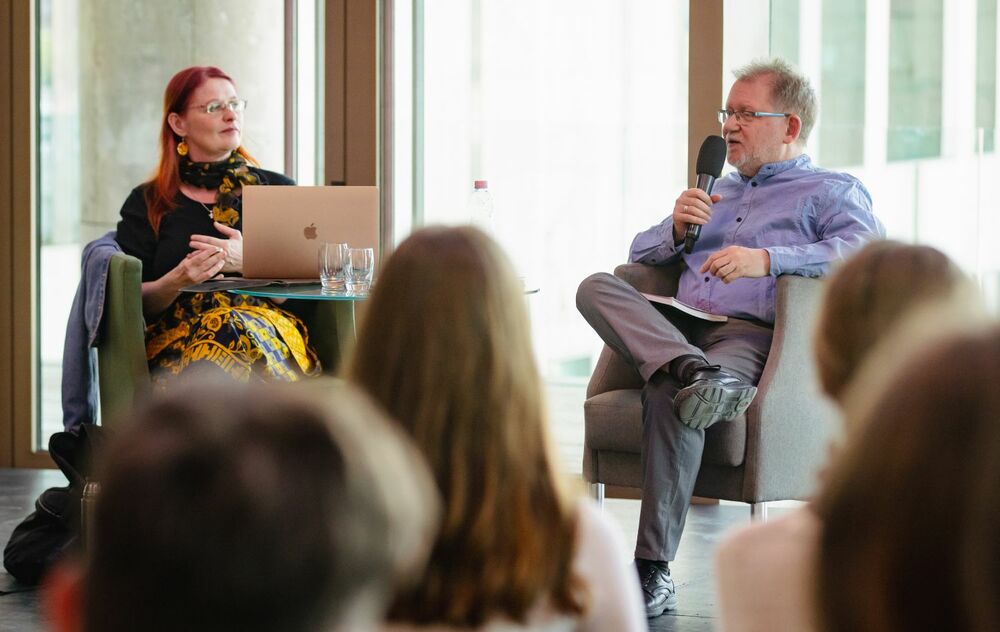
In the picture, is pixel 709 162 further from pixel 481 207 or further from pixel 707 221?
pixel 481 207

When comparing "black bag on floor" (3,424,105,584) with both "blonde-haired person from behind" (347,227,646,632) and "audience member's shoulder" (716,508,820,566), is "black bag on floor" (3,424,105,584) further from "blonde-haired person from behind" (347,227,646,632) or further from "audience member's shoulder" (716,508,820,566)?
"audience member's shoulder" (716,508,820,566)

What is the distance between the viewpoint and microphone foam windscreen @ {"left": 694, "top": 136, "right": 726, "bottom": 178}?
364 centimetres

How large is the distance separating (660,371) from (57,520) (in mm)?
1655

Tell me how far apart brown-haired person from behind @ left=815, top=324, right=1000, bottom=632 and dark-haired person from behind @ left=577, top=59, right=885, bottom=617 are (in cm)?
254

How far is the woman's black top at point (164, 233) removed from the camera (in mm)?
3783

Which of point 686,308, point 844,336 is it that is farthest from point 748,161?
point 844,336

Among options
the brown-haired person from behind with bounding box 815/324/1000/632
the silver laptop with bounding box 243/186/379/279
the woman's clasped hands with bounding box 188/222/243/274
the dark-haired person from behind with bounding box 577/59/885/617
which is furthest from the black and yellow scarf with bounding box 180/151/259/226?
the brown-haired person from behind with bounding box 815/324/1000/632

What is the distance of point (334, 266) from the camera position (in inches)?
134

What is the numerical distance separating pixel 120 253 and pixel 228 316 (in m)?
0.35

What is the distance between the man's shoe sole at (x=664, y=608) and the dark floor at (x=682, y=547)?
0.02 meters

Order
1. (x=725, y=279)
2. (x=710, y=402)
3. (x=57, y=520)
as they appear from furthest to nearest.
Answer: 1. (x=57, y=520)
2. (x=725, y=279)
3. (x=710, y=402)

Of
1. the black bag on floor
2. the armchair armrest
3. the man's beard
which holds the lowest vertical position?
the black bag on floor

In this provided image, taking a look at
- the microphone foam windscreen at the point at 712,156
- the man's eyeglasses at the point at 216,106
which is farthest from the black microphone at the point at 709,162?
the man's eyeglasses at the point at 216,106

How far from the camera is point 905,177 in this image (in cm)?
434
